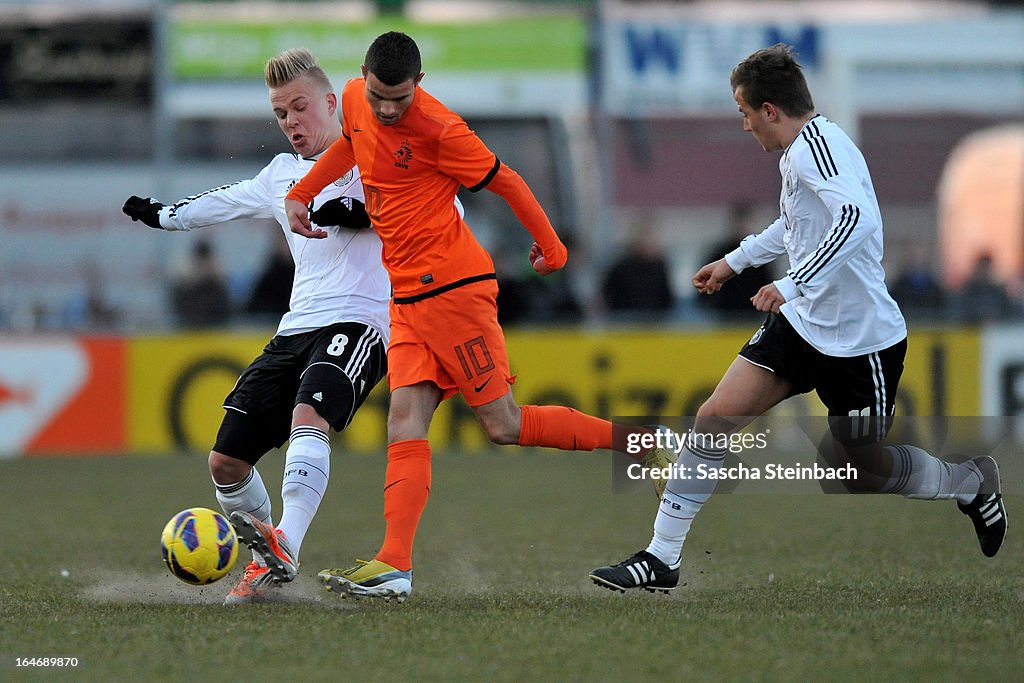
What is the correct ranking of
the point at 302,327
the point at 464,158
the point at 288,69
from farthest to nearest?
the point at 302,327 → the point at 288,69 → the point at 464,158

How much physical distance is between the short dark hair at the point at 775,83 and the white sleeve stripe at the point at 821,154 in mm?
114

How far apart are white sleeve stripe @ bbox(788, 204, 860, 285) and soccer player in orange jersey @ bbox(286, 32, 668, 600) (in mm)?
961

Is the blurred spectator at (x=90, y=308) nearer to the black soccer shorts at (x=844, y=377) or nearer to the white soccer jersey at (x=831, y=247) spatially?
the white soccer jersey at (x=831, y=247)

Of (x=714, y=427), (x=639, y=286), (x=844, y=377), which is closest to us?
(x=844, y=377)

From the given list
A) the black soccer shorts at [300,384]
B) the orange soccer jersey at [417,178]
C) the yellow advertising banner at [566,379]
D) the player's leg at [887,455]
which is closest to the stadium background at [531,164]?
the yellow advertising banner at [566,379]

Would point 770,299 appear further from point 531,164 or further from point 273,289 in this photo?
point 531,164

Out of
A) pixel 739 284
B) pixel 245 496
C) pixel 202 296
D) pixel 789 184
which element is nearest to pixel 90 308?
pixel 202 296

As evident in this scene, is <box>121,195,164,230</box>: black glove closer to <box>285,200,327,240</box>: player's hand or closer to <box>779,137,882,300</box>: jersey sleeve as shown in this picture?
<box>285,200,327,240</box>: player's hand

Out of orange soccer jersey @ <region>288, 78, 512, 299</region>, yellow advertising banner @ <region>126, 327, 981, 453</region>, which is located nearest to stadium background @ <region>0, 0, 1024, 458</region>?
yellow advertising banner @ <region>126, 327, 981, 453</region>

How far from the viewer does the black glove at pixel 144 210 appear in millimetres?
6602

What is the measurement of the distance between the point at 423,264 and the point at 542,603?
54.6 inches

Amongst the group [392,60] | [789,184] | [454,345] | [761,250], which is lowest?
[454,345]

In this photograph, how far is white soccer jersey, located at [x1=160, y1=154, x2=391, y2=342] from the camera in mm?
6453

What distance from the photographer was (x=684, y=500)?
6266 millimetres
